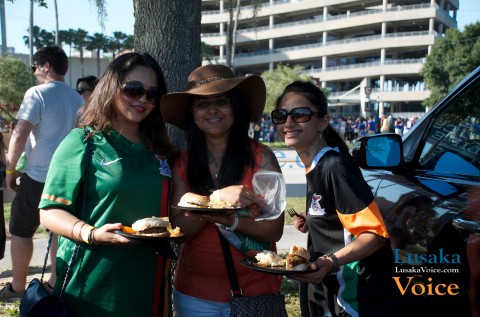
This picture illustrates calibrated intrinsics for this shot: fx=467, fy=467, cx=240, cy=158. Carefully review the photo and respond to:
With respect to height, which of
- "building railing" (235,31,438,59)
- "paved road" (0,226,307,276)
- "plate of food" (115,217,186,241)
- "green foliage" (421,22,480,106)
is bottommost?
"paved road" (0,226,307,276)

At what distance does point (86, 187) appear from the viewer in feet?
6.69

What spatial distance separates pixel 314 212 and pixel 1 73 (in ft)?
129

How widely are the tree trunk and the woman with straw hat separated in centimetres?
109

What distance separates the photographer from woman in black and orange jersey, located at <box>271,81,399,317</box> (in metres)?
1.87

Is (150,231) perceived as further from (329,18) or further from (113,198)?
(329,18)

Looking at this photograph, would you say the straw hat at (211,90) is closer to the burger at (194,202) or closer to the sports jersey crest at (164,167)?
the sports jersey crest at (164,167)

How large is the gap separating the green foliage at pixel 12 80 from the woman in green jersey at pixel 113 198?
123 ft

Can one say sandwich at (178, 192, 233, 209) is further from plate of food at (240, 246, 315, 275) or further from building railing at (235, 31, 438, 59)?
building railing at (235, 31, 438, 59)

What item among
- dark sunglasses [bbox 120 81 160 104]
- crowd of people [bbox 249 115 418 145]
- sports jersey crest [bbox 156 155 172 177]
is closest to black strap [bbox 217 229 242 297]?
sports jersey crest [bbox 156 155 172 177]

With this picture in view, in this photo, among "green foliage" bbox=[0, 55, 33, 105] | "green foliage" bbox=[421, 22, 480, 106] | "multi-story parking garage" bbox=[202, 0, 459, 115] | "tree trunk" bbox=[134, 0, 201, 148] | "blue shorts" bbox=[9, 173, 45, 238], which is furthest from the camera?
"multi-story parking garage" bbox=[202, 0, 459, 115]

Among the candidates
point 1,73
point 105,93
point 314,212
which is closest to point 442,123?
point 314,212

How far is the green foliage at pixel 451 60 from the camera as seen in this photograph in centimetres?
4684

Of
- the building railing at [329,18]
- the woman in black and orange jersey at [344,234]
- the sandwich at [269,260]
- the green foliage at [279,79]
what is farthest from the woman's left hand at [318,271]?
the building railing at [329,18]

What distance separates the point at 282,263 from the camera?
1.92m
